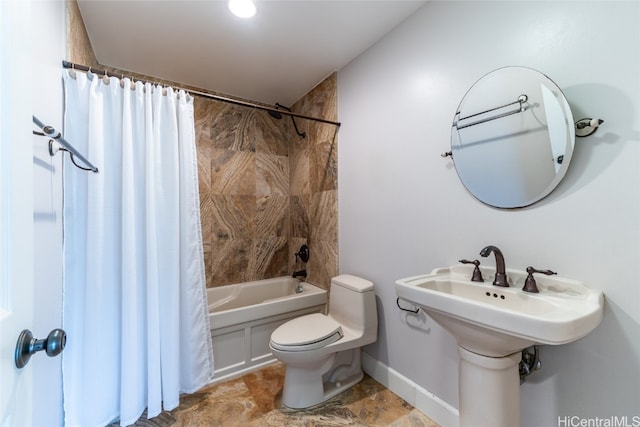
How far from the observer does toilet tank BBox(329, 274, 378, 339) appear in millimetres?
1854

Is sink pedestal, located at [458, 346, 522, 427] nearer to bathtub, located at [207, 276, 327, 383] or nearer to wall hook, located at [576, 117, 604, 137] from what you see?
wall hook, located at [576, 117, 604, 137]

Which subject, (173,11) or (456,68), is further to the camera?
(173,11)

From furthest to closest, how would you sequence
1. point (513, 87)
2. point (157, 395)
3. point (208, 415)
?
point (208, 415) < point (157, 395) < point (513, 87)

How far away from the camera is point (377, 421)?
1.55 meters

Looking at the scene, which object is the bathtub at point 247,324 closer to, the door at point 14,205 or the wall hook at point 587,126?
the door at point 14,205

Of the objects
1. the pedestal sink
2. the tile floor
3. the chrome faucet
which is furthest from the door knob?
the chrome faucet

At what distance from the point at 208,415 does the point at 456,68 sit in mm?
2480

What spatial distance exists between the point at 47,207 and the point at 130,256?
0.42m

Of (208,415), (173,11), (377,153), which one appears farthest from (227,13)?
(208,415)

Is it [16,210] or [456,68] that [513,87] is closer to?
[456,68]

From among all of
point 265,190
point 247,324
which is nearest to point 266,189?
point 265,190

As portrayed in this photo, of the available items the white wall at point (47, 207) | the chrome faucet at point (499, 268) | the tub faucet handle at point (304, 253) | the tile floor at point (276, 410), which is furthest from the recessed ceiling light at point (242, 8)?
the tile floor at point (276, 410)

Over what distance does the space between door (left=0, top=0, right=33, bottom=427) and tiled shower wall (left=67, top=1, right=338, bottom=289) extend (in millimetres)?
1919

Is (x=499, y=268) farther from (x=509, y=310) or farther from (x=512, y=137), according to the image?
(x=512, y=137)
